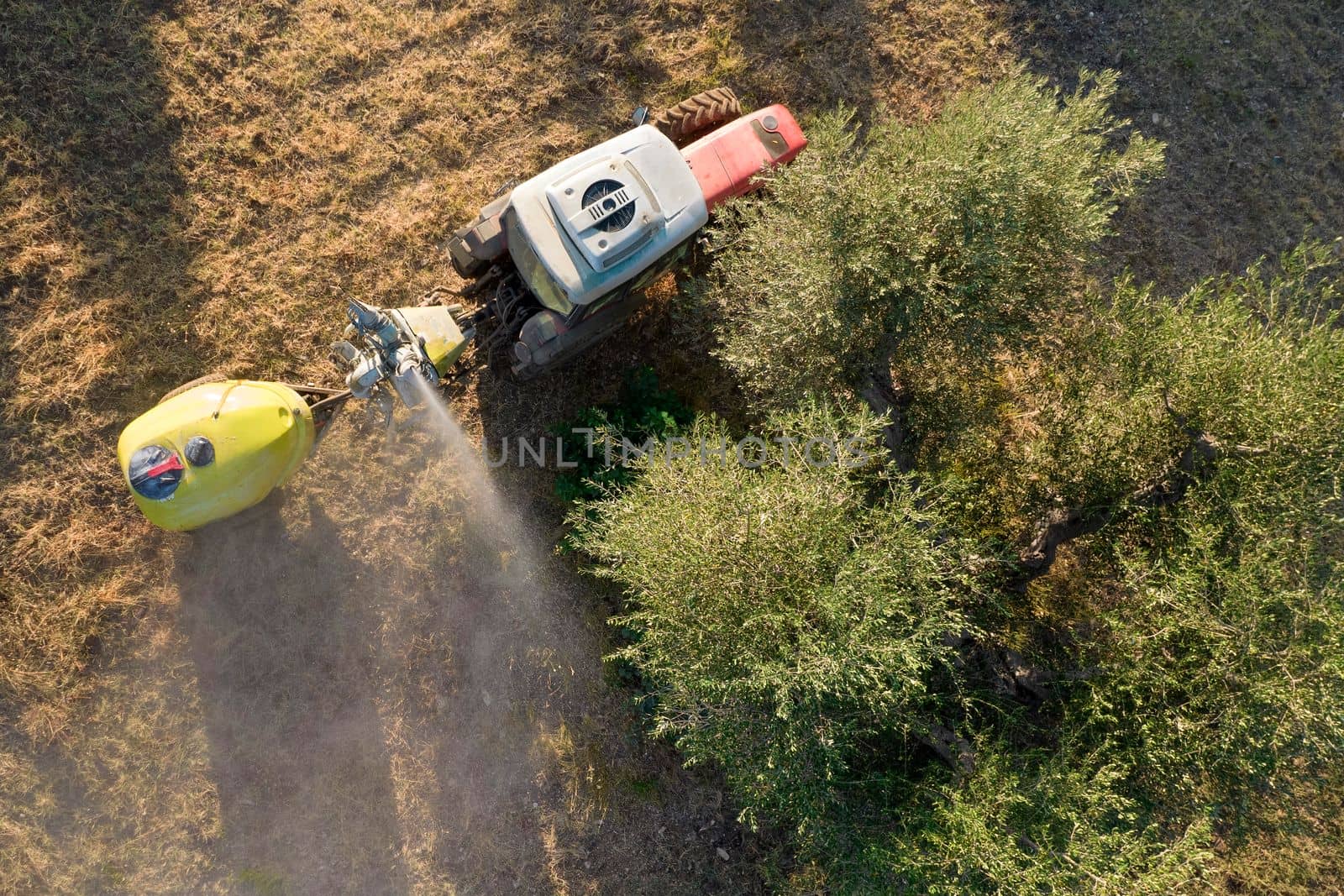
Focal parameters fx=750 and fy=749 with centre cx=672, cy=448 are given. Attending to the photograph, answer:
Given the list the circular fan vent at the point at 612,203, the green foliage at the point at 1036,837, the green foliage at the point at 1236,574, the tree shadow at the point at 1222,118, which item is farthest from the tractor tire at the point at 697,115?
the green foliage at the point at 1036,837

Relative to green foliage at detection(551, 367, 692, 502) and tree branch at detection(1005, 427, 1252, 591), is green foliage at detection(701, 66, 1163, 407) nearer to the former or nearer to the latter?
green foliage at detection(551, 367, 692, 502)

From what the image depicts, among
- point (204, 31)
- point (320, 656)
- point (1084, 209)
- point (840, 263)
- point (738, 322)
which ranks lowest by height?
point (320, 656)

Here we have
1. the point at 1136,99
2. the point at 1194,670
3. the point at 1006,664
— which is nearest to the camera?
the point at 1194,670

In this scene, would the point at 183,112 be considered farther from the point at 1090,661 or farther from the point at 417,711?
the point at 1090,661

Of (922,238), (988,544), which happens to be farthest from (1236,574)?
(922,238)

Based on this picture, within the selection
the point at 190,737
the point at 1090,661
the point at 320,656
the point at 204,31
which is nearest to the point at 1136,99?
the point at 1090,661

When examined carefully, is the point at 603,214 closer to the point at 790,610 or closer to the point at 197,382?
the point at 790,610

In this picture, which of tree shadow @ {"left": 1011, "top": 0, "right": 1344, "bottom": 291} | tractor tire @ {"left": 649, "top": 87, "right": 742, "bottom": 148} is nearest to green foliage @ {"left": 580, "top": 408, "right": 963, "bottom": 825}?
tractor tire @ {"left": 649, "top": 87, "right": 742, "bottom": 148}
